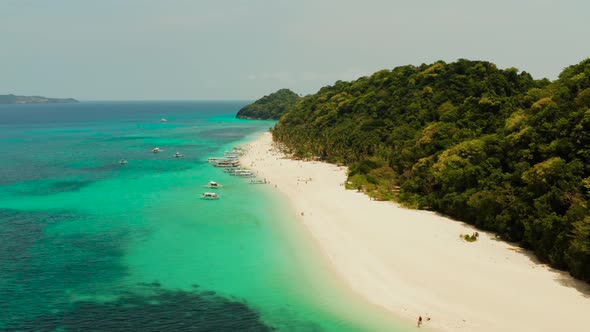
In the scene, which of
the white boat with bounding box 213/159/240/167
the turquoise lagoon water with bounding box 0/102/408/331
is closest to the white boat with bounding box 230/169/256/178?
the turquoise lagoon water with bounding box 0/102/408/331

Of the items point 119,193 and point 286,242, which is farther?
point 119,193

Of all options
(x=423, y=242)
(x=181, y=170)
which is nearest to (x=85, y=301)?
(x=423, y=242)

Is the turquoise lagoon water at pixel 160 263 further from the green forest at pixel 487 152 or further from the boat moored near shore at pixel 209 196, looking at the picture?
the green forest at pixel 487 152

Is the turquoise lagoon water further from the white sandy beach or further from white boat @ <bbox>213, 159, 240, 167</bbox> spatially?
white boat @ <bbox>213, 159, 240, 167</bbox>

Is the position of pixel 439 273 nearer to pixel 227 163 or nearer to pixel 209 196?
pixel 209 196

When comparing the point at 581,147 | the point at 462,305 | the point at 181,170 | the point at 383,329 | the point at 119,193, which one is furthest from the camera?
the point at 181,170

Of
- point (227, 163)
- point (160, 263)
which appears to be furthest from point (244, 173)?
point (160, 263)

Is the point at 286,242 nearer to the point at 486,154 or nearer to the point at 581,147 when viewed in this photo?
the point at 486,154
